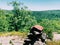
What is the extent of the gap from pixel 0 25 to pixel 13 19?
650 cm

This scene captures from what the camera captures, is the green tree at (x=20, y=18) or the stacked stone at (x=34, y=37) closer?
the stacked stone at (x=34, y=37)

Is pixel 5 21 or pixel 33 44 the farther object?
pixel 5 21

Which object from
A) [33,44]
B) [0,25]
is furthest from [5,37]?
[0,25]

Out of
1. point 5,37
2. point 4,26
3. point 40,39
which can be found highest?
point 40,39

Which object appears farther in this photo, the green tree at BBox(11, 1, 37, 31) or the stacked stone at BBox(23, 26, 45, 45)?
the green tree at BBox(11, 1, 37, 31)

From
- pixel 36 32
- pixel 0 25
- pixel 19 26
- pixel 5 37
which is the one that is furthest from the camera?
pixel 0 25

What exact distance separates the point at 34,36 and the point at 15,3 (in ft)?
177

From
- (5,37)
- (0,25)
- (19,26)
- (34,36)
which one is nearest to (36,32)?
(34,36)

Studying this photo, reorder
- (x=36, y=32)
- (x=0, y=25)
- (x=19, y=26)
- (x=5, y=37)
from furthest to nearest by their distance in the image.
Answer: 1. (x=0, y=25)
2. (x=19, y=26)
3. (x=5, y=37)
4. (x=36, y=32)

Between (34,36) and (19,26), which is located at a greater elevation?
(34,36)

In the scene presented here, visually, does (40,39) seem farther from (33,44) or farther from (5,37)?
(5,37)

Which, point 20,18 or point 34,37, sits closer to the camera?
point 34,37

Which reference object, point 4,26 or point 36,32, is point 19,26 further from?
point 36,32

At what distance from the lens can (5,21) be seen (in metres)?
77.4
